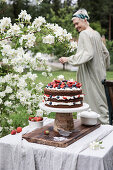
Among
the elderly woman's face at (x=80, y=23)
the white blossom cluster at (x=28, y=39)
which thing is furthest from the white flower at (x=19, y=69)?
the elderly woman's face at (x=80, y=23)

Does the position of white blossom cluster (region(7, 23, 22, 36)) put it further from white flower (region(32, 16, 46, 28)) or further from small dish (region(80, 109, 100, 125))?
small dish (region(80, 109, 100, 125))

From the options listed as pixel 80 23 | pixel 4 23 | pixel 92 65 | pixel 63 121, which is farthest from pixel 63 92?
pixel 80 23

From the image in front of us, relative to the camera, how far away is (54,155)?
212 centimetres

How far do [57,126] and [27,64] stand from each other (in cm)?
107

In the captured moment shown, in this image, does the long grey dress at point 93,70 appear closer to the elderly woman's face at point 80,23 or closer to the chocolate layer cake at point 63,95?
the elderly woman's face at point 80,23

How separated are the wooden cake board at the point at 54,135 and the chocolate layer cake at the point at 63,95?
242mm

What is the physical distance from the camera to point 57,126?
2.49m

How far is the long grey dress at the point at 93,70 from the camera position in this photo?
161 inches

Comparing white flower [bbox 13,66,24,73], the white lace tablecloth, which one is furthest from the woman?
the white lace tablecloth

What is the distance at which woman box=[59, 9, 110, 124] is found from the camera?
409cm

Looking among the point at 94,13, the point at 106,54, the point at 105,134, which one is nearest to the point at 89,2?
the point at 94,13

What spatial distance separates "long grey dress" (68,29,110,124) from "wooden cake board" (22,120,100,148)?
164 centimetres

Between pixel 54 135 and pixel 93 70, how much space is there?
2038 mm

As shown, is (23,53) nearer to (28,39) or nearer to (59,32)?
(28,39)
